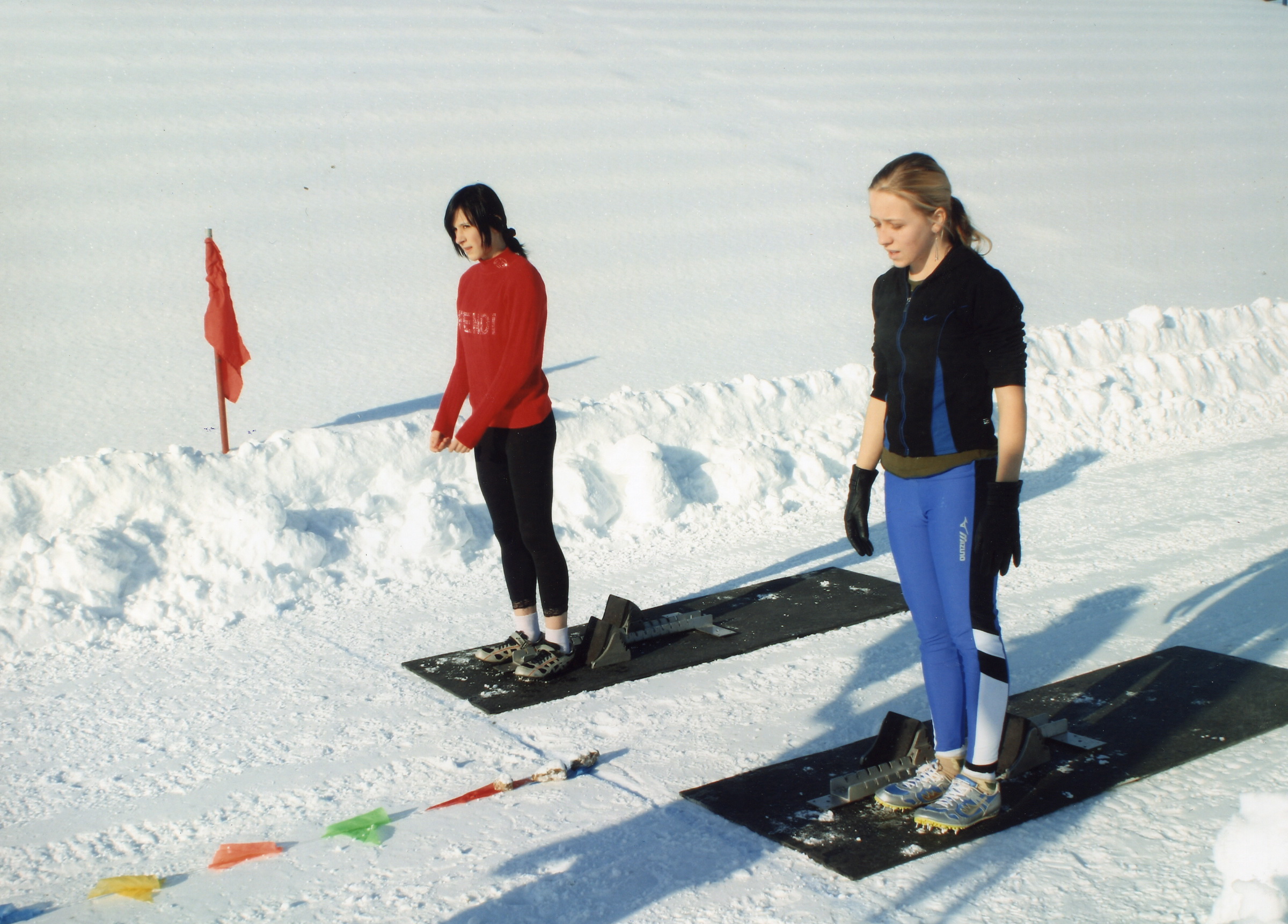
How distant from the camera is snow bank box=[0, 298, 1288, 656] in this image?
5.04 meters

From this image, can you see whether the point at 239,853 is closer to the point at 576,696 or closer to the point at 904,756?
the point at 576,696

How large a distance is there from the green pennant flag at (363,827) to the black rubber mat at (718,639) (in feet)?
2.66

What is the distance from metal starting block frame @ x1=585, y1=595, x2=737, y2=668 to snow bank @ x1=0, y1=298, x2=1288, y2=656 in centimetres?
123

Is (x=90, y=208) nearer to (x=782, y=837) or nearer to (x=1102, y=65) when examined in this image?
(x=782, y=837)

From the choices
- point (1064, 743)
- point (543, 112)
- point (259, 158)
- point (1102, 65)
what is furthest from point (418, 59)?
point (1064, 743)

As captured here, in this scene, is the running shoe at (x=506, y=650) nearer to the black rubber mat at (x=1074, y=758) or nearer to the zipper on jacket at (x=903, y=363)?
the black rubber mat at (x=1074, y=758)

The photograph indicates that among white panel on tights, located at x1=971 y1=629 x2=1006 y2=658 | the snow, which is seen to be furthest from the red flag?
white panel on tights, located at x1=971 y1=629 x2=1006 y2=658

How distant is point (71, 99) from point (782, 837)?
16.1 m

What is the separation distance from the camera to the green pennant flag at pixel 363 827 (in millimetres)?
3273

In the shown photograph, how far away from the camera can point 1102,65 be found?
24.6 meters

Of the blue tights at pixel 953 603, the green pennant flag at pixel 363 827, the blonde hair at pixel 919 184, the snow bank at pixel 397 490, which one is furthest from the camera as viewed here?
the snow bank at pixel 397 490

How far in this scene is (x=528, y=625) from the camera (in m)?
4.61

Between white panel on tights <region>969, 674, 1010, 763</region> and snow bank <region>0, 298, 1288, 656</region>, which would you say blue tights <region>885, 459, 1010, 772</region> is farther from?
snow bank <region>0, 298, 1288, 656</region>

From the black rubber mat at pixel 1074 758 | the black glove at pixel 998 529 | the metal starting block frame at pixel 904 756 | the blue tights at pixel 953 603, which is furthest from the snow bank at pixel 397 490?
the black glove at pixel 998 529
